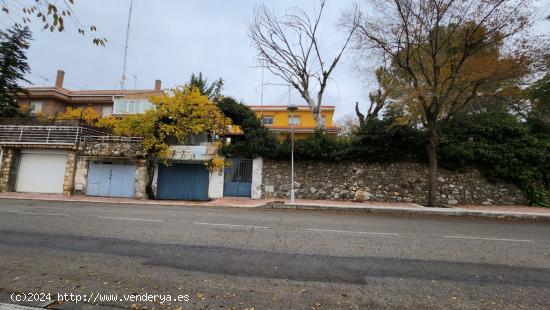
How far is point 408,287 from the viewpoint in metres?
3.81

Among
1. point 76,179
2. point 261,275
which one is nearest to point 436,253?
point 261,275

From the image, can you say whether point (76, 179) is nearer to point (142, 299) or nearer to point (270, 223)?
point (270, 223)

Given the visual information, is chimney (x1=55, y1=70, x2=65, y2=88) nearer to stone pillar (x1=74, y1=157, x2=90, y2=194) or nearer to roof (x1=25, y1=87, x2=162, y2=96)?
roof (x1=25, y1=87, x2=162, y2=96)

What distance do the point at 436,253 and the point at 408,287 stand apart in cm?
231

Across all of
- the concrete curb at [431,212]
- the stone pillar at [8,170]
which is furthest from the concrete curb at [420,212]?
the stone pillar at [8,170]

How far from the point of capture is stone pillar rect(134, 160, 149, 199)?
18.0 m

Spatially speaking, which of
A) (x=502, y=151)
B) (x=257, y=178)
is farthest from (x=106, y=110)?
(x=502, y=151)

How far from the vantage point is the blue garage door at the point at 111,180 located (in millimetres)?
18359

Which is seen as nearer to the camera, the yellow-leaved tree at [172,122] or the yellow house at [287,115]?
the yellow-leaved tree at [172,122]

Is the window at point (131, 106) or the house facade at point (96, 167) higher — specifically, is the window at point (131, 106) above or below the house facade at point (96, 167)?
above

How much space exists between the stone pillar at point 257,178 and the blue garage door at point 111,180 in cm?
801

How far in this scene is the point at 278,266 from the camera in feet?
14.9

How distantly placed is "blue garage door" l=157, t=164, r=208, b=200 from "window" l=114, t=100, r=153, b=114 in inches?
511

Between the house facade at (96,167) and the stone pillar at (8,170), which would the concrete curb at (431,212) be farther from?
the stone pillar at (8,170)
